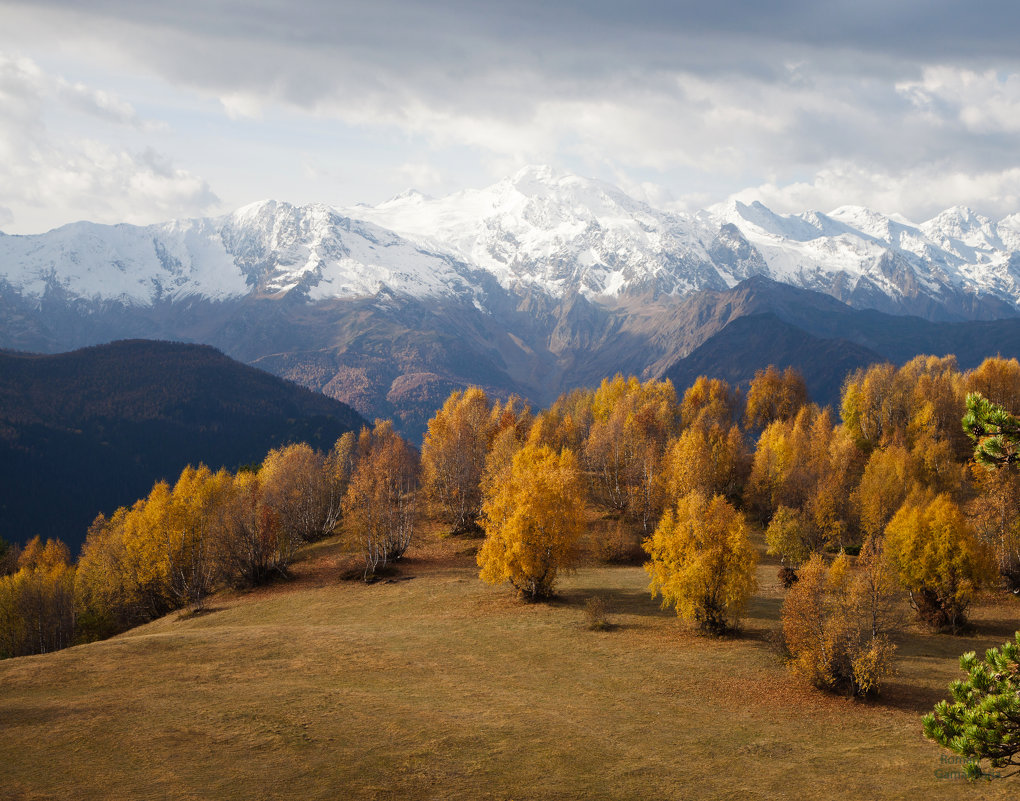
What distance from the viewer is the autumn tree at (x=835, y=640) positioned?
43688 millimetres

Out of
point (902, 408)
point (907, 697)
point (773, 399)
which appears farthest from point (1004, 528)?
point (773, 399)

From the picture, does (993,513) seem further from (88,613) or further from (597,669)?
(88,613)

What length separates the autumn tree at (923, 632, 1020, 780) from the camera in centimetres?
1421

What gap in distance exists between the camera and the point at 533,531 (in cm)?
6756

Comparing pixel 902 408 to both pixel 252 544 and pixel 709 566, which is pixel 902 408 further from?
pixel 252 544

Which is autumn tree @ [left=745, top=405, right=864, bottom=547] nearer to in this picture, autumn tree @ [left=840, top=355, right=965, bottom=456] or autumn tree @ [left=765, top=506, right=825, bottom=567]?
autumn tree @ [left=765, top=506, right=825, bottom=567]

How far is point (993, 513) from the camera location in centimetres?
7106

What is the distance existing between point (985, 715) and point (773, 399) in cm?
13496

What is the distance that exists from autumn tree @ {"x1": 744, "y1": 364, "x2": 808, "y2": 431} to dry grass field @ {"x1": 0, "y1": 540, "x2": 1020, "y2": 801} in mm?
79294

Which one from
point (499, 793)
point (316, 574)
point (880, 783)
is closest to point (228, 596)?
point (316, 574)

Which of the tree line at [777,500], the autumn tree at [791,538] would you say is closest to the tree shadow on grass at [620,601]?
the tree line at [777,500]

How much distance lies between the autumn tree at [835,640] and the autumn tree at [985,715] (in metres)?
31.8

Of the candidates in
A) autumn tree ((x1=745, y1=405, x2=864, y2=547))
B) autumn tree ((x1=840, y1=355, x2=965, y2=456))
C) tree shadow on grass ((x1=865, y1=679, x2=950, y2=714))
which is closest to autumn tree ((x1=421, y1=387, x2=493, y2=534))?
autumn tree ((x1=745, y1=405, x2=864, y2=547))

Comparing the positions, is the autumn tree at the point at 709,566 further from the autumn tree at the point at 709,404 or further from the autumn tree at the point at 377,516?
the autumn tree at the point at 709,404
